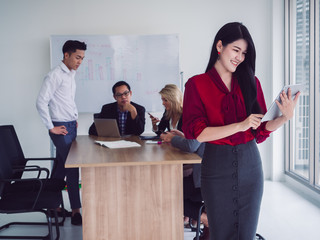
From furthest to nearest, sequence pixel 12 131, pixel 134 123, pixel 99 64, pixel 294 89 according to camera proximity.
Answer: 1. pixel 99 64
2. pixel 134 123
3. pixel 12 131
4. pixel 294 89

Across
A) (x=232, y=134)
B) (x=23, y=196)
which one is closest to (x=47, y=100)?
(x=23, y=196)

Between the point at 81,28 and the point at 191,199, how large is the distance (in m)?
3.02

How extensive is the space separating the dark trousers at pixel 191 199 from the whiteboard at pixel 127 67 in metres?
2.23

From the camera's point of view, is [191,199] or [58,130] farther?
[58,130]

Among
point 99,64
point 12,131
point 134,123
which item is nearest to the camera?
point 12,131

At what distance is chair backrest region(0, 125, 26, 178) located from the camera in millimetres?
2990

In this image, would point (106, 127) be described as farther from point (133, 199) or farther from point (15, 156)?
point (133, 199)

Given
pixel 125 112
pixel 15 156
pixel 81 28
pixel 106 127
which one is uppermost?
pixel 81 28

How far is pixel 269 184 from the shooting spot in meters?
4.67

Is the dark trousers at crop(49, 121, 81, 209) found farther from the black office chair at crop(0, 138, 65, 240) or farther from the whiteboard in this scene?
the whiteboard

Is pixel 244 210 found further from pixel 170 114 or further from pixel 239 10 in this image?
pixel 239 10

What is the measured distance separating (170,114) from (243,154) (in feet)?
5.92

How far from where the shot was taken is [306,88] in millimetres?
4164

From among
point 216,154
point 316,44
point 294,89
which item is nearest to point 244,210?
point 216,154
